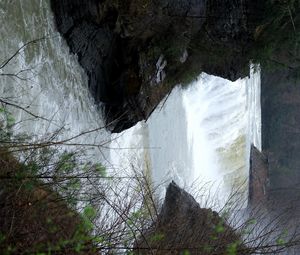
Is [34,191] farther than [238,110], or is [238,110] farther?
[238,110]

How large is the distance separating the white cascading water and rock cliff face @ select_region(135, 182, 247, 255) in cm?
80

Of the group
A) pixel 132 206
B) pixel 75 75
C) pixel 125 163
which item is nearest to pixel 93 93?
pixel 75 75

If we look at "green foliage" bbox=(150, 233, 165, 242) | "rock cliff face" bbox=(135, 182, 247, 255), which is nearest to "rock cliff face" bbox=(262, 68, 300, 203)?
"rock cliff face" bbox=(135, 182, 247, 255)

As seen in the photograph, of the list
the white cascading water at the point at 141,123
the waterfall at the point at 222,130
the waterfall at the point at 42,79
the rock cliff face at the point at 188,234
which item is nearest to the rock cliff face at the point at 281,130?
Result: the white cascading water at the point at 141,123

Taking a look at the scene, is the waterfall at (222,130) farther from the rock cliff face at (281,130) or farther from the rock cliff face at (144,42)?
the rock cliff face at (144,42)

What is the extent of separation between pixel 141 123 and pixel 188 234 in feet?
11.6

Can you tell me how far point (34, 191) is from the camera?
3633 mm

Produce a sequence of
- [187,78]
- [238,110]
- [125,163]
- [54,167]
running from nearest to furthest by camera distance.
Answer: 1. [54,167]
2. [125,163]
3. [187,78]
4. [238,110]

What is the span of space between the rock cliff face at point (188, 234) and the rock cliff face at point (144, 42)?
1265 millimetres

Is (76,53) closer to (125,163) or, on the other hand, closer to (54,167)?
(125,163)

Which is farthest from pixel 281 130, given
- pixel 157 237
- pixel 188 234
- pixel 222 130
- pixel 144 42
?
pixel 157 237

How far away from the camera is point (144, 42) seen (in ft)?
20.4

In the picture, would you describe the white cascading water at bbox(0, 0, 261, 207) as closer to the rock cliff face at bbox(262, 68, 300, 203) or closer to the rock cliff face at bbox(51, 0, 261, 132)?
the rock cliff face at bbox(51, 0, 261, 132)

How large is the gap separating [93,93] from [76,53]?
62cm
